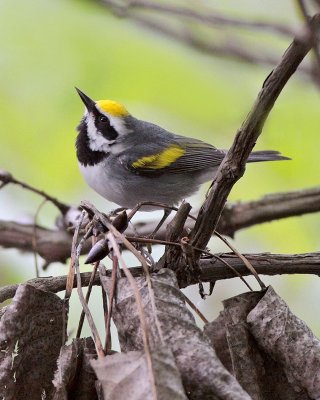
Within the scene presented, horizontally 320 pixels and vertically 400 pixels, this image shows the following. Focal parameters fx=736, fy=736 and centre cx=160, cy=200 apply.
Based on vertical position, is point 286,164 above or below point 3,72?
below

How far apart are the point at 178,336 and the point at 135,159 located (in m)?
2.78

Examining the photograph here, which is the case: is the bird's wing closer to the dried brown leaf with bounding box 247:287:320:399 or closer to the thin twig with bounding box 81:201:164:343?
the thin twig with bounding box 81:201:164:343

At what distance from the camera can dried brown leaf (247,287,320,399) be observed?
188cm

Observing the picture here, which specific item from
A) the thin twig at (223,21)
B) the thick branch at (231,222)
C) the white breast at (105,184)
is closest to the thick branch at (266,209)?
the thick branch at (231,222)

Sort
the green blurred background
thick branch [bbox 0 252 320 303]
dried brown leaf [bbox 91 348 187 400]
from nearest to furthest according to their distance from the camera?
1. dried brown leaf [bbox 91 348 187 400]
2. thick branch [bbox 0 252 320 303]
3. the green blurred background

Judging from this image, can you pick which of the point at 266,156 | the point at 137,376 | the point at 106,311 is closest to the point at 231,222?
the point at 266,156

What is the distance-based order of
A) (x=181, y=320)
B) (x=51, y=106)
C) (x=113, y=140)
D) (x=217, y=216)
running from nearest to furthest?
1. (x=181, y=320)
2. (x=217, y=216)
3. (x=113, y=140)
4. (x=51, y=106)

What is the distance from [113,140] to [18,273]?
1.09 m

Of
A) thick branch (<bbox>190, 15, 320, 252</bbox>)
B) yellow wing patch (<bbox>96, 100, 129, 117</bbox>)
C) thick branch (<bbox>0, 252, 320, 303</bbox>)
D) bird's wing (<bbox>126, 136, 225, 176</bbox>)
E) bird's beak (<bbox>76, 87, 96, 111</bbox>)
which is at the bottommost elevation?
thick branch (<bbox>0, 252, 320, 303</bbox>)

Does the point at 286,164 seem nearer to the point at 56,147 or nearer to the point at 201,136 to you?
the point at 201,136

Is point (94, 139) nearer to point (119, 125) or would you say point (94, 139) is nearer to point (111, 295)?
point (119, 125)

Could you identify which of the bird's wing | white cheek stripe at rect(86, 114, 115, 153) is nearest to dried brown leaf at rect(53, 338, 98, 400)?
the bird's wing

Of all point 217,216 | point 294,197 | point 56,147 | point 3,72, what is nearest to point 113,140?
point 56,147

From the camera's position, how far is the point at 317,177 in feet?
15.6
